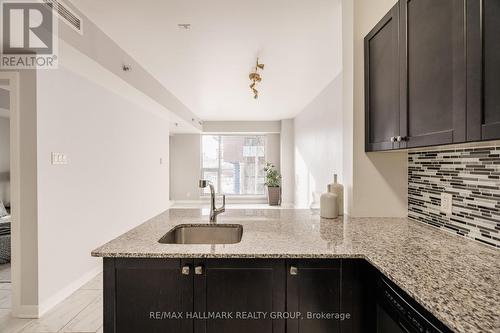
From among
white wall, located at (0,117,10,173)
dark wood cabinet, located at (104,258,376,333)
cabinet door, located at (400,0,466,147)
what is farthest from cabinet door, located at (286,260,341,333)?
white wall, located at (0,117,10,173)

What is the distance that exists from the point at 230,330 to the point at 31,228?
2.05 meters

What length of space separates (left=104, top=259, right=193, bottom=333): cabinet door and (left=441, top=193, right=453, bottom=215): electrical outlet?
143cm

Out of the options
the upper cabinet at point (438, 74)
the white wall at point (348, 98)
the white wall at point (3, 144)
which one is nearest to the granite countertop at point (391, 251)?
the white wall at point (348, 98)

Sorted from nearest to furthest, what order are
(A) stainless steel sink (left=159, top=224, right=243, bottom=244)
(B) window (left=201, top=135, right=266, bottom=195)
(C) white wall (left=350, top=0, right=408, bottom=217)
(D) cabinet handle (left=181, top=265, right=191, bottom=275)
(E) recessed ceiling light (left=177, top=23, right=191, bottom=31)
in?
(D) cabinet handle (left=181, top=265, right=191, bottom=275) → (A) stainless steel sink (left=159, top=224, right=243, bottom=244) → (C) white wall (left=350, top=0, right=408, bottom=217) → (E) recessed ceiling light (left=177, top=23, right=191, bottom=31) → (B) window (left=201, top=135, right=266, bottom=195)

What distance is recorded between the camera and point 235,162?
8930 mm

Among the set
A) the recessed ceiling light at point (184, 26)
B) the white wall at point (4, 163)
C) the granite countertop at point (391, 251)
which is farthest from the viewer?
the white wall at point (4, 163)

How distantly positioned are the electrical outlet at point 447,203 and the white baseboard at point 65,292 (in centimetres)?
312

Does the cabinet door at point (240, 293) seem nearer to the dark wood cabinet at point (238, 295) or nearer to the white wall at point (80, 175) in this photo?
the dark wood cabinet at point (238, 295)

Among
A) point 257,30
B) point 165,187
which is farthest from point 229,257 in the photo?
point 165,187

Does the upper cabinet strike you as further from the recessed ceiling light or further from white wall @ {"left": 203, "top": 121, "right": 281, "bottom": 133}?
white wall @ {"left": 203, "top": 121, "right": 281, "bottom": 133}

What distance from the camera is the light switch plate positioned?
97.3 inches

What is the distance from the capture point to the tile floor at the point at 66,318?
2.12 metres

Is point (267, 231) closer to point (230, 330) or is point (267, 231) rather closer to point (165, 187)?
point (230, 330)

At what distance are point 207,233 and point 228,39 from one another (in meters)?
2.06
